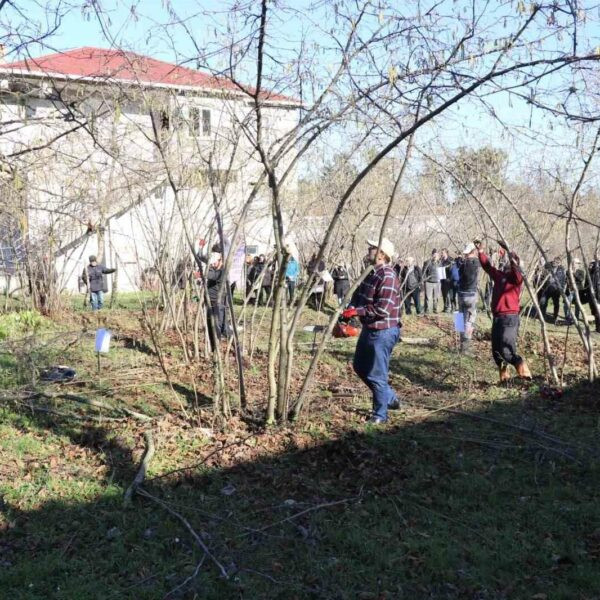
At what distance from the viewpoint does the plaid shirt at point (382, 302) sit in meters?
6.34

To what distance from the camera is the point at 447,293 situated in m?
18.4

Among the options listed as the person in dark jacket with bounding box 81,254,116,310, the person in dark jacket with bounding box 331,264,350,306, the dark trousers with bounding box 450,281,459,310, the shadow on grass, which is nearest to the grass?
the shadow on grass

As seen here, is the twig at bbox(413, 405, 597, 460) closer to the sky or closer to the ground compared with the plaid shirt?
closer to the ground

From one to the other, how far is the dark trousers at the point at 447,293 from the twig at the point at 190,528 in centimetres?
1409

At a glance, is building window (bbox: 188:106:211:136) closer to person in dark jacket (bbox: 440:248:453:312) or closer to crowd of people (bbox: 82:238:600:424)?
crowd of people (bbox: 82:238:600:424)

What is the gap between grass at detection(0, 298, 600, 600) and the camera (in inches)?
155

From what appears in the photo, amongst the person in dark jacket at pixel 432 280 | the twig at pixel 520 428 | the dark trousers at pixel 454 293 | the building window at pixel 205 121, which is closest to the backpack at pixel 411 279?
the person in dark jacket at pixel 432 280

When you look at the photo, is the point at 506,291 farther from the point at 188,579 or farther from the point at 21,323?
the point at 21,323

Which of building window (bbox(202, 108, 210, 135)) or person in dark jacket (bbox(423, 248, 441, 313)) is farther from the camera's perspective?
person in dark jacket (bbox(423, 248, 441, 313))

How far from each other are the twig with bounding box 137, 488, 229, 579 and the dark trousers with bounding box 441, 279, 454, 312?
14.1 metres

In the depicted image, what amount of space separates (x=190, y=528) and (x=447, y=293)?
48.6 feet

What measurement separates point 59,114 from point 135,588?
14.3 ft

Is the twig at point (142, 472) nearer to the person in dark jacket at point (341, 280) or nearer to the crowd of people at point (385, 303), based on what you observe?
the crowd of people at point (385, 303)

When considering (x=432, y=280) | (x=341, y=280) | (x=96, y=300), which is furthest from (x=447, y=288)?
(x=96, y=300)
